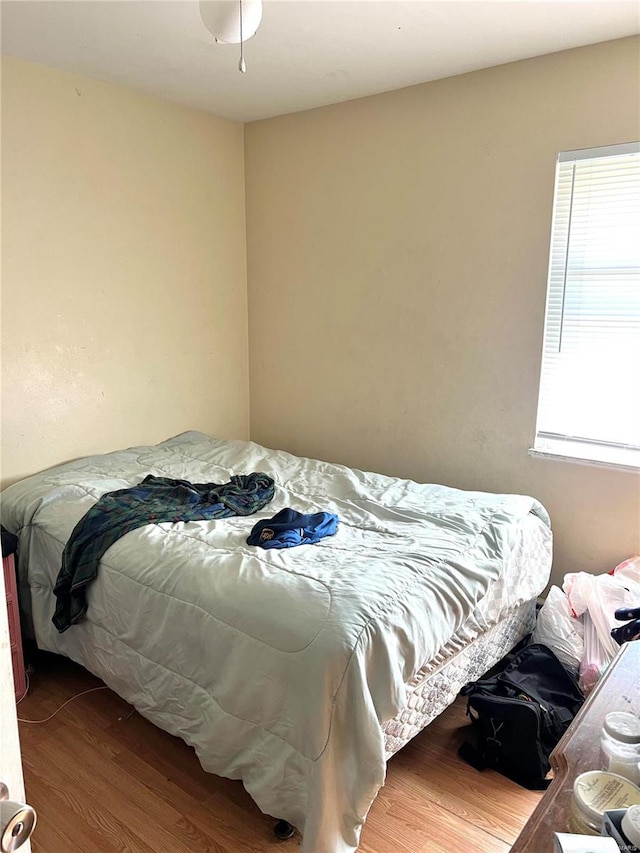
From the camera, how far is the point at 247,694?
1619mm

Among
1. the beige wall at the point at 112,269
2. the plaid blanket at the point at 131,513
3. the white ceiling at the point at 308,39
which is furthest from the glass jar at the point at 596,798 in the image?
the beige wall at the point at 112,269

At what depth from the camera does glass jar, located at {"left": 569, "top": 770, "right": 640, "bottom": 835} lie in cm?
83

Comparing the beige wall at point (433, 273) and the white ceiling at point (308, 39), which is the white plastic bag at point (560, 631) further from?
the white ceiling at point (308, 39)

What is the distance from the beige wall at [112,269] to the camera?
269 cm

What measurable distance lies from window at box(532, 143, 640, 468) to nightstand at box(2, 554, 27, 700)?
2228 mm

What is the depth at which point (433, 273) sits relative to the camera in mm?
2939

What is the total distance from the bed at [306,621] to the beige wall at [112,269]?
52 centimetres

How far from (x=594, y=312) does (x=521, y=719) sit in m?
1.64

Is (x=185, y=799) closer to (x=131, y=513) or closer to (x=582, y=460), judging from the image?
(x=131, y=513)

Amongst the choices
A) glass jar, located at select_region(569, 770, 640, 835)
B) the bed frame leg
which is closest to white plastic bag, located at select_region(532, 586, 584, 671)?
the bed frame leg

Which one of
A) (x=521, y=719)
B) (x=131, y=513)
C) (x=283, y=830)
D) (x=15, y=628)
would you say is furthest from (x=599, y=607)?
(x=15, y=628)

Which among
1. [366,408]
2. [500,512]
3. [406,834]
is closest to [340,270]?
[366,408]

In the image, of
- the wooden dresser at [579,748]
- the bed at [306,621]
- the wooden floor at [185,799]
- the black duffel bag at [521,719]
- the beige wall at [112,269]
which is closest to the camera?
the wooden dresser at [579,748]

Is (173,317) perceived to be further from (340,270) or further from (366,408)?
(366,408)
